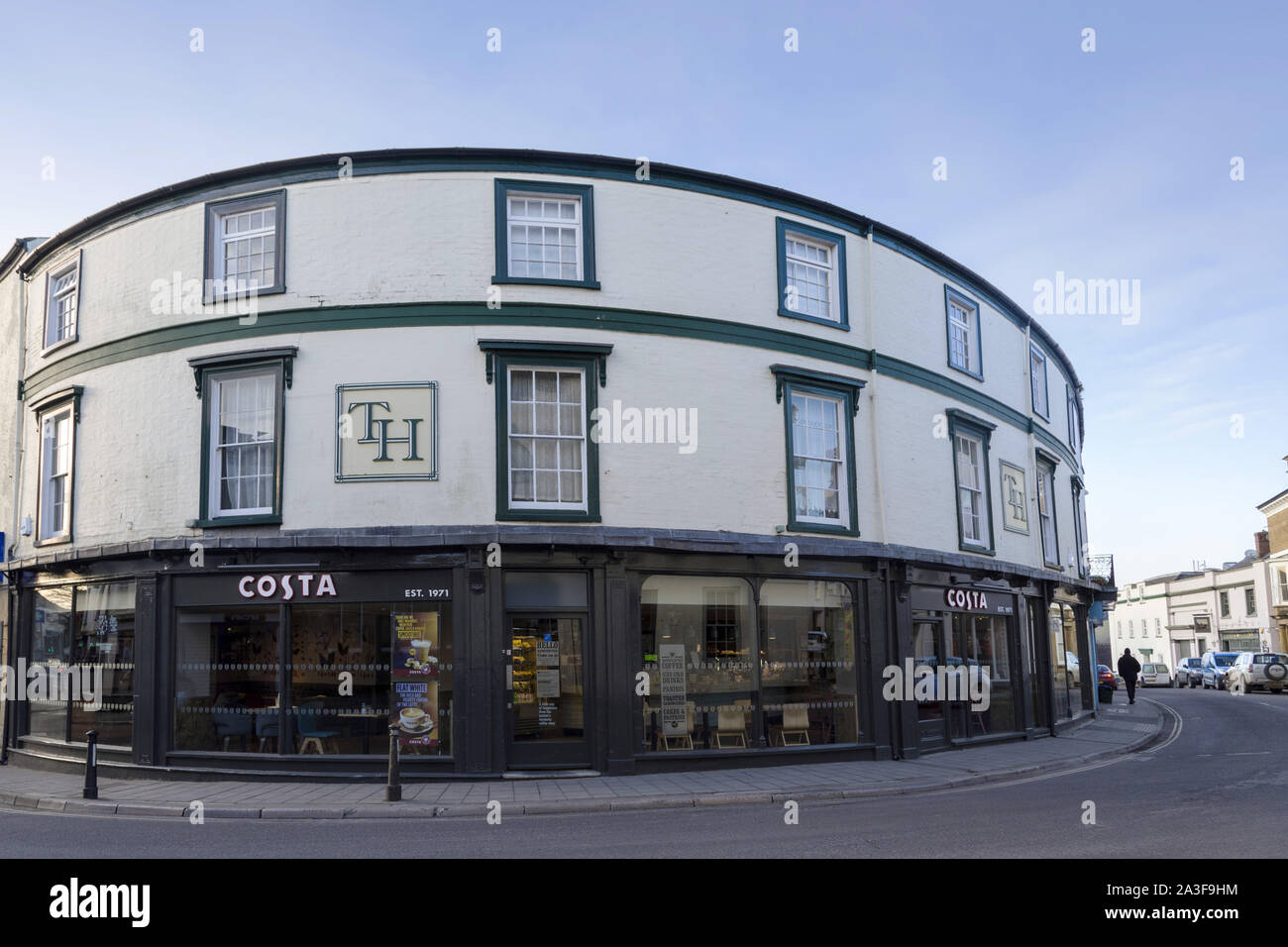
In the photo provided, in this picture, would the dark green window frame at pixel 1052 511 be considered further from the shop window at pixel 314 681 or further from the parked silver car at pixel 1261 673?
the parked silver car at pixel 1261 673

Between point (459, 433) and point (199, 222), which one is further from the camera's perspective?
point (199, 222)

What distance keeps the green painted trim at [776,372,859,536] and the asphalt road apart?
481 cm

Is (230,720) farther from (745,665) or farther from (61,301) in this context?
(61,301)

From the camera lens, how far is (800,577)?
17.0 m

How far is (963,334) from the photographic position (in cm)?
2155

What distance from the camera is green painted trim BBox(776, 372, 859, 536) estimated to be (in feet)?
55.9

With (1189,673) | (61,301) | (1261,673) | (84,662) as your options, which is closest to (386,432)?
(84,662)

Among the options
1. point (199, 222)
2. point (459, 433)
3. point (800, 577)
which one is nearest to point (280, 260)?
point (199, 222)

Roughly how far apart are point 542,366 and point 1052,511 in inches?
596

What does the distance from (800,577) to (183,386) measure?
407 inches

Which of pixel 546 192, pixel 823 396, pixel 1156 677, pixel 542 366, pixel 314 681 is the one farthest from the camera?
pixel 1156 677

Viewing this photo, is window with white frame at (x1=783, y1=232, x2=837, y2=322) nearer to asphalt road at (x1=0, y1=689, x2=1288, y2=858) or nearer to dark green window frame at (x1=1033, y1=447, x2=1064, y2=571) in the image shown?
asphalt road at (x1=0, y1=689, x2=1288, y2=858)

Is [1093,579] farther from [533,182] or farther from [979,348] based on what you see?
[533,182]

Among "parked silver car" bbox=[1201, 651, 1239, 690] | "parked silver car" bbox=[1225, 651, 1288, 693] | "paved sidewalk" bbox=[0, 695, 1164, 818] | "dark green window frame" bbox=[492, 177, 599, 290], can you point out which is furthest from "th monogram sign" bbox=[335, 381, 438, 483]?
"parked silver car" bbox=[1201, 651, 1239, 690]
